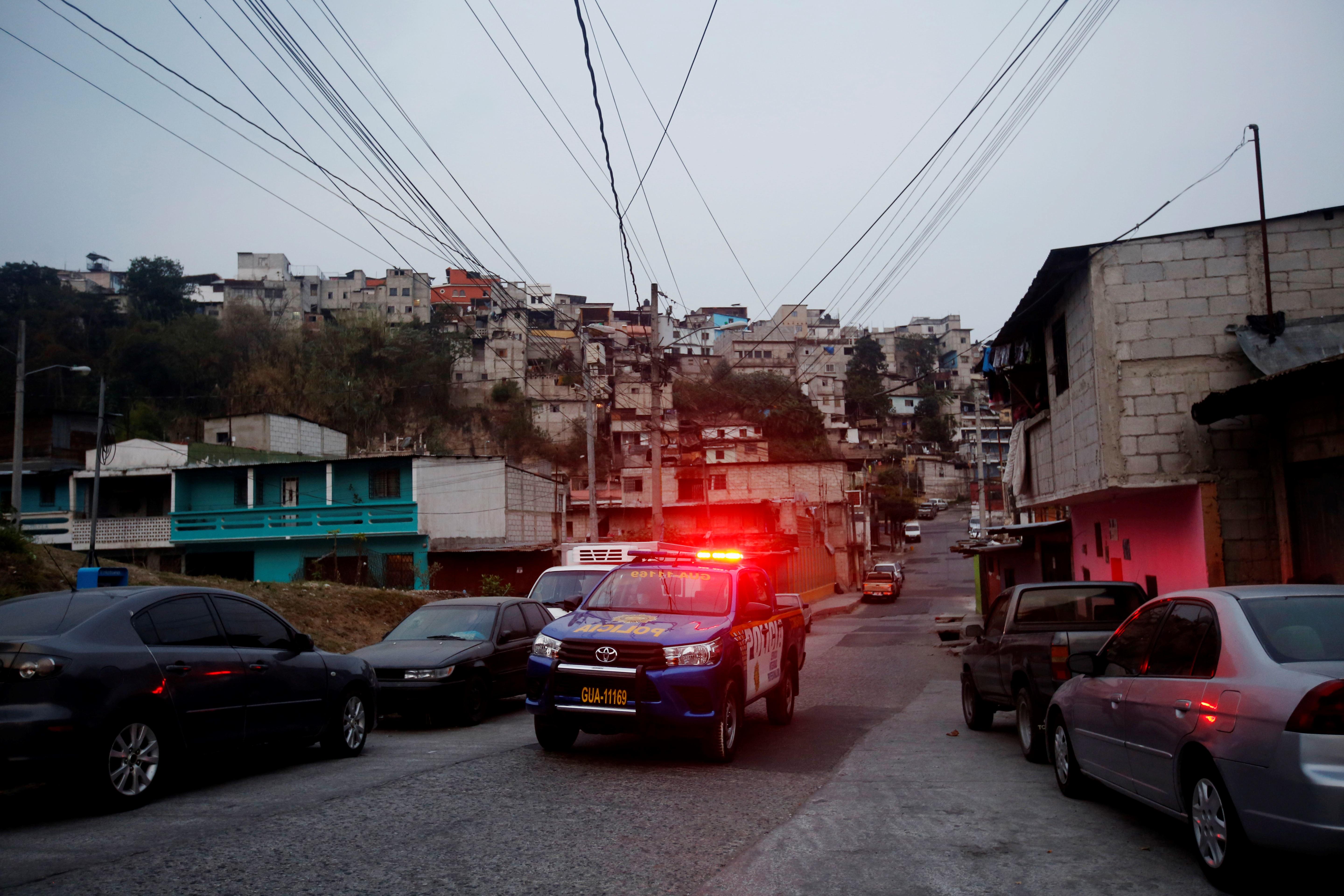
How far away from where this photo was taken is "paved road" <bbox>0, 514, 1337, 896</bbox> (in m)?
5.04

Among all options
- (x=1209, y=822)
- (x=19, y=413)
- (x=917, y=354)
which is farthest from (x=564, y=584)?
(x=917, y=354)

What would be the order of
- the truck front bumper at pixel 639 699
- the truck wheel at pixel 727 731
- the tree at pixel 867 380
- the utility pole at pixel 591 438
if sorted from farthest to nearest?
the tree at pixel 867 380
the utility pole at pixel 591 438
the truck wheel at pixel 727 731
the truck front bumper at pixel 639 699

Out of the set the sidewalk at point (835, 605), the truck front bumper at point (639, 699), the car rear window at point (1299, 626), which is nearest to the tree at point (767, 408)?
the sidewalk at point (835, 605)

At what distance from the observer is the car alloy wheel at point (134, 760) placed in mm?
6594

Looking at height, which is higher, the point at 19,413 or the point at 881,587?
the point at 19,413

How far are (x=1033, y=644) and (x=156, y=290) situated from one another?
89.5 meters

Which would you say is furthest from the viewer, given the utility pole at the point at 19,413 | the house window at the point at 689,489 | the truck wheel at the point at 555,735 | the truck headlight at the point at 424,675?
the house window at the point at 689,489

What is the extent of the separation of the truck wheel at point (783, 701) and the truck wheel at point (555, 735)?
9.32 ft

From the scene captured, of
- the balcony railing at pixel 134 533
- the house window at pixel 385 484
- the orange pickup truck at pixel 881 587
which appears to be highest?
the house window at pixel 385 484

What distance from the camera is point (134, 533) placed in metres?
43.0

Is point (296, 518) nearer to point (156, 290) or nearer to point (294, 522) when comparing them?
point (294, 522)

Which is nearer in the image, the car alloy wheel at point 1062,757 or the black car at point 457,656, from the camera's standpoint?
the car alloy wheel at point 1062,757

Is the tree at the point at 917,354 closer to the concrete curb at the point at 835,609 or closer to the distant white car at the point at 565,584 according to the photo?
the concrete curb at the point at 835,609

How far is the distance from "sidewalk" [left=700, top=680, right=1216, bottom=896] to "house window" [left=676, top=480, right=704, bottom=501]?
50346mm
